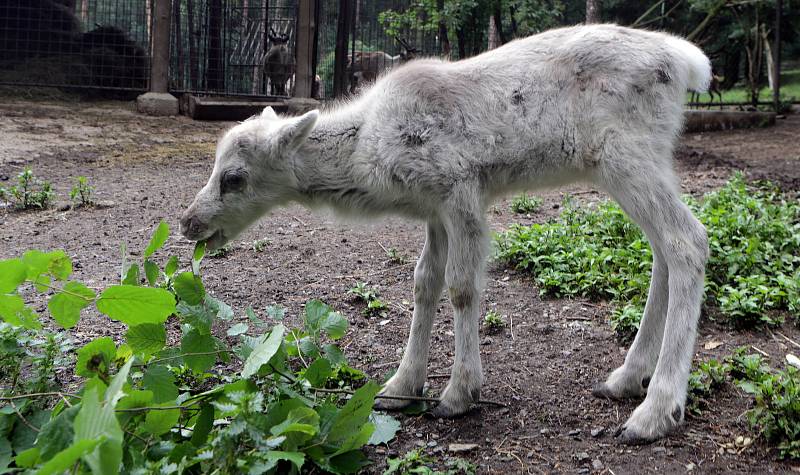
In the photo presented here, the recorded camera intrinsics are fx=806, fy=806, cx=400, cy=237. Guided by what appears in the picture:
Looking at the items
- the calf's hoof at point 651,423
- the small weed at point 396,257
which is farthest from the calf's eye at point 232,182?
the calf's hoof at point 651,423

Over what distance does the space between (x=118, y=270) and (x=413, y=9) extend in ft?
33.0

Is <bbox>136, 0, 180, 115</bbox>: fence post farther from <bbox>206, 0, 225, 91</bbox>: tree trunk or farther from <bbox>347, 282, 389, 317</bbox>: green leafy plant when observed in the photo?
<bbox>347, 282, 389, 317</bbox>: green leafy plant

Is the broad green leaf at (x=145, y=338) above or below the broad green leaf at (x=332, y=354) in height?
above

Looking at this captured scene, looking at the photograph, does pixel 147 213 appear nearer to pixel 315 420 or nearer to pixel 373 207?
pixel 373 207

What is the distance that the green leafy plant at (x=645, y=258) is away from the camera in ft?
17.4

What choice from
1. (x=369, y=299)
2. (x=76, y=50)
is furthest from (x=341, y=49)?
(x=369, y=299)

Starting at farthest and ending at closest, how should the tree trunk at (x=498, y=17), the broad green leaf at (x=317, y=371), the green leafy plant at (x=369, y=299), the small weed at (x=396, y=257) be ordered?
the tree trunk at (x=498, y=17)
the small weed at (x=396, y=257)
the green leafy plant at (x=369, y=299)
the broad green leaf at (x=317, y=371)

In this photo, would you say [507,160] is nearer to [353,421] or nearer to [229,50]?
[353,421]

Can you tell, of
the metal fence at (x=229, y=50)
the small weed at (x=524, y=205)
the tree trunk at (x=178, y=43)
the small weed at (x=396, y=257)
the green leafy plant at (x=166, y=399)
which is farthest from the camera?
the metal fence at (x=229, y=50)

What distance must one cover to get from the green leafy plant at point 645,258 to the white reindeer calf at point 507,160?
105 cm

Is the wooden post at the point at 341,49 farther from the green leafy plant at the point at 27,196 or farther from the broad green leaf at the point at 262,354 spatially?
the broad green leaf at the point at 262,354

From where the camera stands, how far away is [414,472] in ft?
12.1

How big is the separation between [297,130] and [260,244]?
2.74 m

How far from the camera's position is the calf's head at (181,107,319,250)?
15.5 feet
